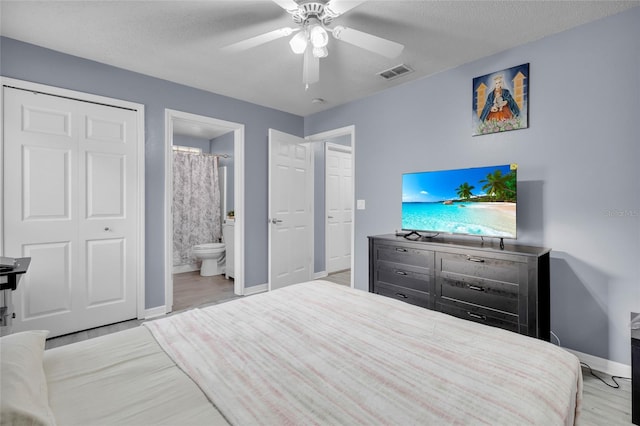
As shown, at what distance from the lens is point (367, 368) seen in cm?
108

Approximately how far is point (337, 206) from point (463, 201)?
9.51 ft

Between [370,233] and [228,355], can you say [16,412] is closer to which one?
[228,355]

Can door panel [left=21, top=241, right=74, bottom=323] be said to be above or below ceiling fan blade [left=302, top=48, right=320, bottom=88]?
below

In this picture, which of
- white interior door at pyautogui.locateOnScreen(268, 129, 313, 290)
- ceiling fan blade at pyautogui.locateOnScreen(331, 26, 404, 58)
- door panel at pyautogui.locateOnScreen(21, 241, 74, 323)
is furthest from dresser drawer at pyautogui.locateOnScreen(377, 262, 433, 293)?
door panel at pyautogui.locateOnScreen(21, 241, 74, 323)

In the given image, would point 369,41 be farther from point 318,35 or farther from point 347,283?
point 347,283

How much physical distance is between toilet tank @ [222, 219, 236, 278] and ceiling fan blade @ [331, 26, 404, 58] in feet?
12.0

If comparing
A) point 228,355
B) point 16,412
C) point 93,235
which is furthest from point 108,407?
point 93,235

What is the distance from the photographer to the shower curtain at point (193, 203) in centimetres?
525

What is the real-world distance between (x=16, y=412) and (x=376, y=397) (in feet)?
2.87

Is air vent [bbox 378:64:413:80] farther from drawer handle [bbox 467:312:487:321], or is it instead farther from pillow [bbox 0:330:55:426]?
pillow [bbox 0:330:55:426]

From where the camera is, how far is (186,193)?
533 centimetres

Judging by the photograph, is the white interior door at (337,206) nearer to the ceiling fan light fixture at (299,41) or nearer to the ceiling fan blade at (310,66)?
the ceiling fan blade at (310,66)

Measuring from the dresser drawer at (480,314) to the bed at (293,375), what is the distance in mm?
976

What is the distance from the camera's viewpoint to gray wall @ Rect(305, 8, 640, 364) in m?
2.10
